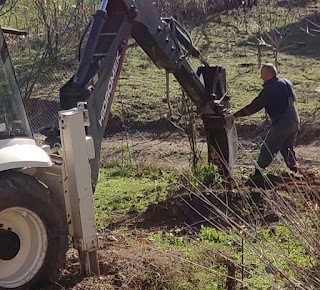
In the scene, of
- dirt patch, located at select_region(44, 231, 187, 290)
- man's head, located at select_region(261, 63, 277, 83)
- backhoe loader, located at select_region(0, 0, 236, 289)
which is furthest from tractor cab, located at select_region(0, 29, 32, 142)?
man's head, located at select_region(261, 63, 277, 83)

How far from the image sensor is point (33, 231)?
224 inches

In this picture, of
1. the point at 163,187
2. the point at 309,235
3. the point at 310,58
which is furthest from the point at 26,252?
the point at 310,58

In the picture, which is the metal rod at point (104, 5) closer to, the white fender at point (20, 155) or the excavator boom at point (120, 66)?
the excavator boom at point (120, 66)

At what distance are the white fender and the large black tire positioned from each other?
10cm

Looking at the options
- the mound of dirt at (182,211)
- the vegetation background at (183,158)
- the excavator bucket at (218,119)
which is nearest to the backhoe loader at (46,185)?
the vegetation background at (183,158)

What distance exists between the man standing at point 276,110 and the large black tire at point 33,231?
4942mm

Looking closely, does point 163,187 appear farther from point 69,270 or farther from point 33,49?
point 33,49

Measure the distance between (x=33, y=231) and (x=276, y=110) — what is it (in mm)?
5473

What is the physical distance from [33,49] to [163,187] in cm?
933

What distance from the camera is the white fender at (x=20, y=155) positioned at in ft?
18.1

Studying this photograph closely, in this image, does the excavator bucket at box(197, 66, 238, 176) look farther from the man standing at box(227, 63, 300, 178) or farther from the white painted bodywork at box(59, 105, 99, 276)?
the white painted bodywork at box(59, 105, 99, 276)

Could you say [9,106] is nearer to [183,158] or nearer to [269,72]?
[269,72]

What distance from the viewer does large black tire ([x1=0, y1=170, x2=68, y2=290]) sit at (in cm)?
552

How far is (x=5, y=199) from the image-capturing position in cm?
541
